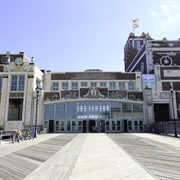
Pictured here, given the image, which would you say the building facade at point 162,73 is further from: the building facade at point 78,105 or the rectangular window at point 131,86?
the rectangular window at point 131,86

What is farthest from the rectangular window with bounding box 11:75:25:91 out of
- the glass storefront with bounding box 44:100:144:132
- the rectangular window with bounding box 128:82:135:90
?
the rectangular window with bounding box 128:82:135:90

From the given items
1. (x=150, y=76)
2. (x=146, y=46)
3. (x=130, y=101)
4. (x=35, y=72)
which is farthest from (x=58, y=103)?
(x=146, y=46)

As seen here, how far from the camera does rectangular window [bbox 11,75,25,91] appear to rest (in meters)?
37.0

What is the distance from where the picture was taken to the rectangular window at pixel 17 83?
37031mm

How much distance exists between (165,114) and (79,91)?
718 inches

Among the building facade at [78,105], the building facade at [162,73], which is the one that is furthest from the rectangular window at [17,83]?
the building facade at [162,73]

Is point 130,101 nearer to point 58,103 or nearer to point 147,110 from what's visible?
point 147,110

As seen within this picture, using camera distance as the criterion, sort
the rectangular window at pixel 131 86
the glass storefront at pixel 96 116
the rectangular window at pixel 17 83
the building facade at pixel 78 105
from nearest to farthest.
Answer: the building facade at pixel 78 105
the glass storefront at pixel 96 116
the rectangular window at pixel 17 83
the rectangular window at pixel 131 86

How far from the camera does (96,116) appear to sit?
1427 inches

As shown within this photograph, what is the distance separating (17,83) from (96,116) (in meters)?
16.3

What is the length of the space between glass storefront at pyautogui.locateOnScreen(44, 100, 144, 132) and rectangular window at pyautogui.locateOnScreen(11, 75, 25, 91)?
6.58 meters

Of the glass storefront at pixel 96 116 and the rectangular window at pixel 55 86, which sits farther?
the rectangular window at pixel 55 86

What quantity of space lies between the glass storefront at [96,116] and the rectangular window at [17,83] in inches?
259

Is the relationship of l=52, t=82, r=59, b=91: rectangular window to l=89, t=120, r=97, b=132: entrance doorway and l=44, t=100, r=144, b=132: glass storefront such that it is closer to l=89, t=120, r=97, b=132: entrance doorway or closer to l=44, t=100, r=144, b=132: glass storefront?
l=44, t=100, r=144, b=132: glass storefront
